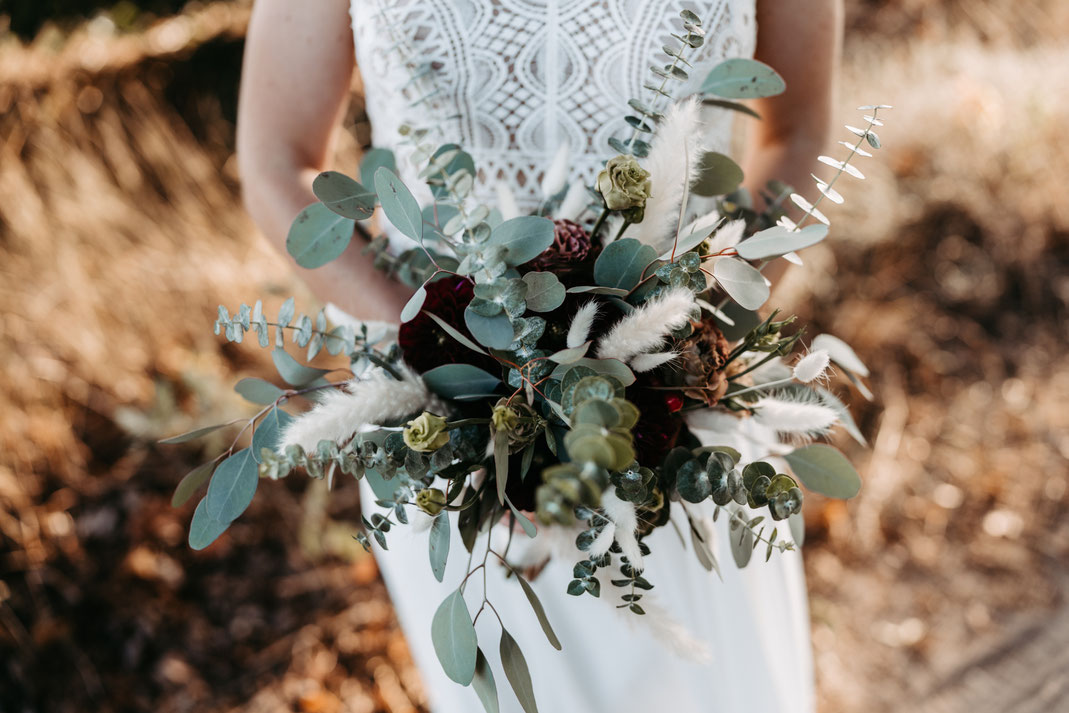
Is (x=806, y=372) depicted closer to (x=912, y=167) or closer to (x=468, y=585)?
(x=468, y=585)

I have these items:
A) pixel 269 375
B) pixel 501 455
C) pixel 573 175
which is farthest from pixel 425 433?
pixel 269 375

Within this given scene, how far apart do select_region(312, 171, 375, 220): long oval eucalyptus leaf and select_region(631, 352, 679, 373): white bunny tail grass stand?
0.26m

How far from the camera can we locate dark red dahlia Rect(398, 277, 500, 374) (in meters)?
0.60

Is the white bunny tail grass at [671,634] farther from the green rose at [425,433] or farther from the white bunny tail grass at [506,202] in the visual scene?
the white bunny tail grass at [506,202]

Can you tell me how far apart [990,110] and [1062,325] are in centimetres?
81

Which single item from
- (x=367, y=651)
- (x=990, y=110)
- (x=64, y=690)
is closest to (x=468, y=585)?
(x=367, y=651)

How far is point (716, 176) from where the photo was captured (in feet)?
2.41

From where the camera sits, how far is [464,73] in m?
0.89

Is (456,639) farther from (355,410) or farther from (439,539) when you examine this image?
(355,410)

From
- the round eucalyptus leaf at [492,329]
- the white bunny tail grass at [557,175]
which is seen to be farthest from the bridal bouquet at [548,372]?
the white bunny tail grass at [557,175]

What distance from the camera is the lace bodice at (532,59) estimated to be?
852 millimetres

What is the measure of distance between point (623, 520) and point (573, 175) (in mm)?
562

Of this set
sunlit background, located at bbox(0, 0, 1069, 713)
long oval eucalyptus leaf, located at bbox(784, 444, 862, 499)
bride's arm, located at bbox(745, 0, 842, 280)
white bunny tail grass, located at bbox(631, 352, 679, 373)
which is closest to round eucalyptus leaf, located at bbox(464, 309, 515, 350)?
white bunny tail grass, located at bbox(631, 352, 679, 373)

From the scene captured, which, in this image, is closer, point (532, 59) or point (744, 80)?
point (744, 80)
